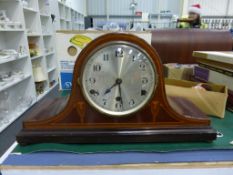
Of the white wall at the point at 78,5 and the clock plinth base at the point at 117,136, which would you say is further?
the white wall at the point at 78,5

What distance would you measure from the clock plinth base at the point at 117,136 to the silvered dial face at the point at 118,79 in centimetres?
6

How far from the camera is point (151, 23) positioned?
5.90 m

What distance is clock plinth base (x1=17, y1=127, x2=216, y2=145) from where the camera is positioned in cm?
51

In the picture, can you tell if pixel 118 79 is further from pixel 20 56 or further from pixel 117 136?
pixel 20 56

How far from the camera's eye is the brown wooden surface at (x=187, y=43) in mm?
1245

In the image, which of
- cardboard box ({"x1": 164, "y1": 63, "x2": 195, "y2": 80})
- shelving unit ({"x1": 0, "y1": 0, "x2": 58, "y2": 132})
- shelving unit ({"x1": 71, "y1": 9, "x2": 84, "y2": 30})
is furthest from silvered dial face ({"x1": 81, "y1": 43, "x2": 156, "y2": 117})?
shelving unit ({"x1": 71, "y1": 9, "x2": 84, "y2": 30})

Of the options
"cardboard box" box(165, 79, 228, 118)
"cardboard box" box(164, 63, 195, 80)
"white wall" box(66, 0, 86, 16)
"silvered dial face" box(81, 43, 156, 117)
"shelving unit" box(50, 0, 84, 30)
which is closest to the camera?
"silvered dial face" box(81, 43, 156, 117)

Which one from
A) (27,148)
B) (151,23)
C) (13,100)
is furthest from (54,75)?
(151,23)

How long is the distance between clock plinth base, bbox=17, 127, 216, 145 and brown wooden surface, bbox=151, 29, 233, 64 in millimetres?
812

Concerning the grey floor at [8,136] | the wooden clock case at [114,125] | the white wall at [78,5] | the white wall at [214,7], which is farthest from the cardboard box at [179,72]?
the white wall at [214,7]

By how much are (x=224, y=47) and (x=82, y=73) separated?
1.12 metres

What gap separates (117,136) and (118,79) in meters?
0.15

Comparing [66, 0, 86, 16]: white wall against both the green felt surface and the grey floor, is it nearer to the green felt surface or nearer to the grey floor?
the grey floor

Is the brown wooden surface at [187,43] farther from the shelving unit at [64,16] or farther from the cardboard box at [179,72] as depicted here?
the shelving unit at [64,16]
